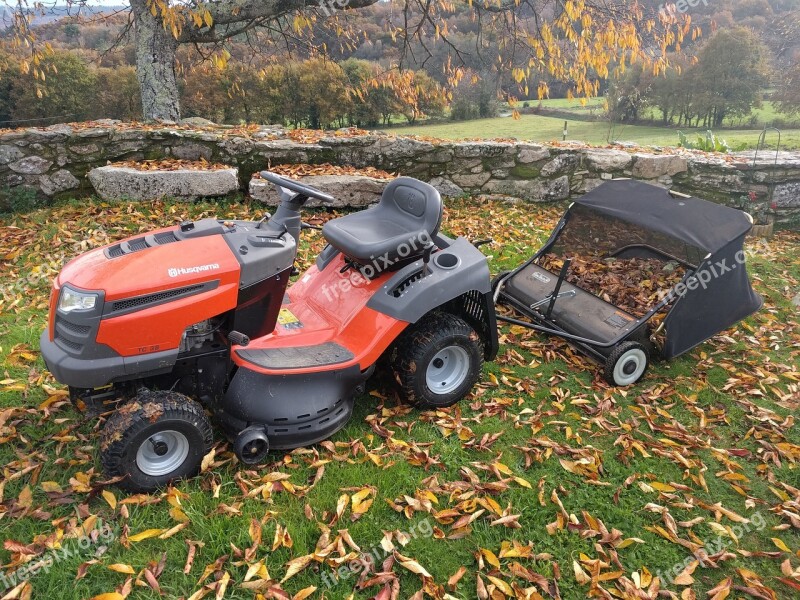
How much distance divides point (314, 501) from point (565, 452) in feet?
4.61

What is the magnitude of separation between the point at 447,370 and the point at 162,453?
1.65 m

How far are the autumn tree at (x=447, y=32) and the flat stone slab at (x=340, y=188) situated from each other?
1336 mm

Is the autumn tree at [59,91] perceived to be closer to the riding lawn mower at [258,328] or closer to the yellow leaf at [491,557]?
the riding lawn mower at [258,328]

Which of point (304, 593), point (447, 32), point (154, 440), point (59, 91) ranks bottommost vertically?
point (304, 593)

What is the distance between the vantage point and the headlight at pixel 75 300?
2227mm

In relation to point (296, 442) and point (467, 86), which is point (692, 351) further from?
point (467, 86)

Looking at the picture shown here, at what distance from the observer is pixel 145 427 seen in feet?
7.71

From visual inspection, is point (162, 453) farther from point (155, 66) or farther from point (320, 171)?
point (155, 66)

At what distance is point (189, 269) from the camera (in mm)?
2402

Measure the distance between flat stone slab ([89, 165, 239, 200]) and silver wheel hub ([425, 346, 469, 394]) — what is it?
391 centimetres

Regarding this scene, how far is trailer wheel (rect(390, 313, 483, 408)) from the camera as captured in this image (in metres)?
3.09

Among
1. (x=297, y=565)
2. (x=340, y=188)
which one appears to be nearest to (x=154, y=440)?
(x=297, y=565)

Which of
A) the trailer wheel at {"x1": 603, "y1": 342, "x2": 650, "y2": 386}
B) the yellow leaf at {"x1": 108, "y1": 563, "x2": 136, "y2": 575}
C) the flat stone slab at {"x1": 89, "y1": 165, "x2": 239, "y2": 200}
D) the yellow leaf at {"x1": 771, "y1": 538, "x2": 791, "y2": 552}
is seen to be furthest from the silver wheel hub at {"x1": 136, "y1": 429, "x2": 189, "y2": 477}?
the flat stone slab at {"x1": 89, "y1": 165, "x2": 239, "y2": 200}

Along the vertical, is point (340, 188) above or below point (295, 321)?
below
